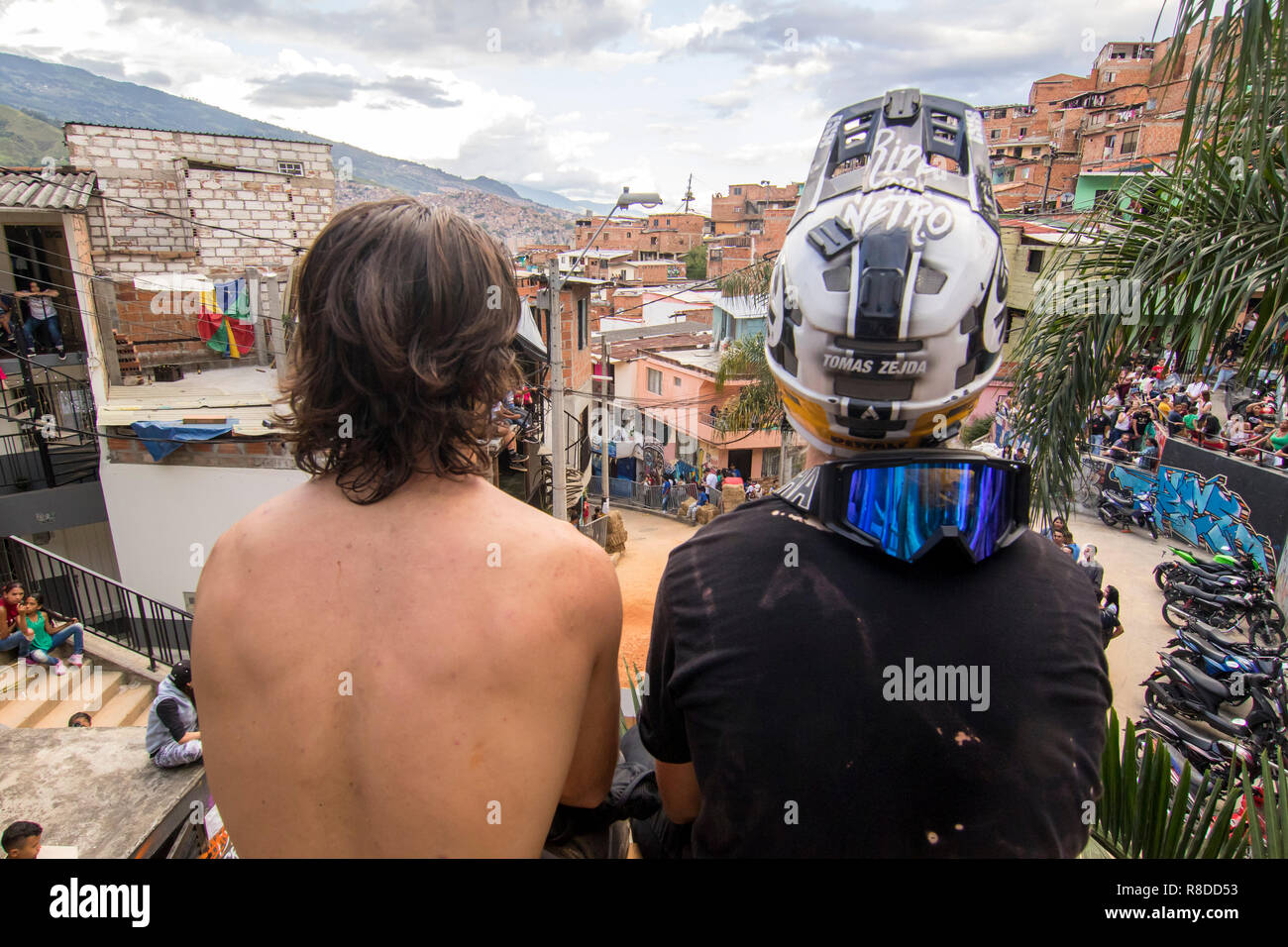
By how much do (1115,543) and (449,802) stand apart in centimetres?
1714

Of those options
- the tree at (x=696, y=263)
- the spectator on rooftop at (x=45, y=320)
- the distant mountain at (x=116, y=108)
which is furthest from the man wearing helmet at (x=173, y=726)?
the distant mountain at (x=116, y=108)

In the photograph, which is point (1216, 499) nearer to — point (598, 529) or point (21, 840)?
point (598, 529)

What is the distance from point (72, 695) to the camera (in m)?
8.67

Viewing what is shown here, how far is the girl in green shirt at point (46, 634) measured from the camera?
8.81 m

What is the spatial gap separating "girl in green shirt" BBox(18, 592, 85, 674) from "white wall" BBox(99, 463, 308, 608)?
195cm

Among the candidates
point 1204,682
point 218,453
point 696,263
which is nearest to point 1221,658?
point 1204,682

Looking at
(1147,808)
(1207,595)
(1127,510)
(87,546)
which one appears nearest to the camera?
(1147,808)

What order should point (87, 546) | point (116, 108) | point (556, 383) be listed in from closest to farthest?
point (556, 383), point (87, 546), point (116, 108)

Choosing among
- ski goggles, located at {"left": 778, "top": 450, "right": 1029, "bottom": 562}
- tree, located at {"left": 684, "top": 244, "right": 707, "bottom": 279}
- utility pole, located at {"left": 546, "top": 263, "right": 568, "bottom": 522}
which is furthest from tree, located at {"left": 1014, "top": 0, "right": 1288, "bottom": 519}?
tree, located at {"left": 684, "top": 244, "right": 707, "bottom": 279}

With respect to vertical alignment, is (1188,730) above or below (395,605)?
below

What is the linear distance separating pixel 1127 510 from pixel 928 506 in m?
17.7

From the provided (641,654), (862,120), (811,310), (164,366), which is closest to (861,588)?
(811,310)

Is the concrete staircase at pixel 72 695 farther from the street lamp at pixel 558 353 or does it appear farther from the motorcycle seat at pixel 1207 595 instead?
the motorcycle seat at pixel 1207 595

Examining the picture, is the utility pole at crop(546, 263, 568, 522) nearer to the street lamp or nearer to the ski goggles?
the street lamp
